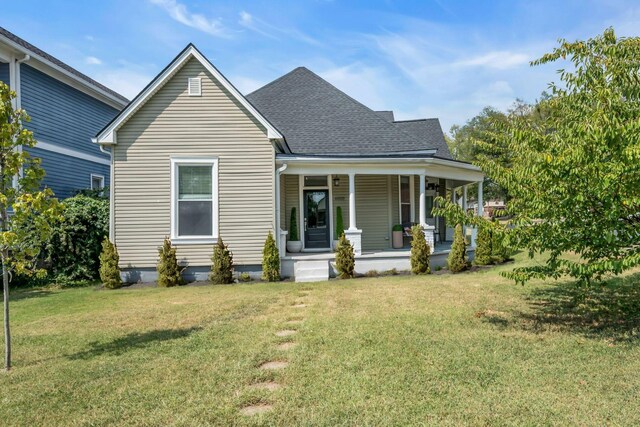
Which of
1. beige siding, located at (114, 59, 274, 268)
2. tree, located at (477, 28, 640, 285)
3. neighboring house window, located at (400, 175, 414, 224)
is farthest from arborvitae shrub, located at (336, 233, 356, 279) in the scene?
tree, located at (477, 28, 640, 285)

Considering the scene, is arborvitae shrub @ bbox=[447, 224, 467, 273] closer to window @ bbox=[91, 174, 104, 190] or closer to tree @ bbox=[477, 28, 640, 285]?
tree @ bbox=[477, 28, 640, 285]

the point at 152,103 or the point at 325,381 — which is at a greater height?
the point at 152,103

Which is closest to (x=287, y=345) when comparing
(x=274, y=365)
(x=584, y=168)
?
(x=274, y=365)

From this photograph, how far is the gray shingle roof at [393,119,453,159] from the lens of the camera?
51.5 feet

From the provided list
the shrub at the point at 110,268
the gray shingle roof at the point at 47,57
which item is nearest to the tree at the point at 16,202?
the shrub at the point at 110,268

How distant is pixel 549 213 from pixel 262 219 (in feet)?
23.9

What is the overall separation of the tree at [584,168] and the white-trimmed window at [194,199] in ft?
23.6

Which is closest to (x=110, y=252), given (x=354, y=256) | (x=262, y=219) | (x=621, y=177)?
(x=262, y=219)

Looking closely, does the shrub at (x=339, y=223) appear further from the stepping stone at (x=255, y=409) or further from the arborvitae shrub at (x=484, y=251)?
the stepping stone at (x=255, y=409)

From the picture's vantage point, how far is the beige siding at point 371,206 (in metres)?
13.5

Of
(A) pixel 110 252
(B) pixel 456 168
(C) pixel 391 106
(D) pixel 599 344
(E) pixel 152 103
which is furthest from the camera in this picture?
(C) pixel 391 106

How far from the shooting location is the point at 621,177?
428cm

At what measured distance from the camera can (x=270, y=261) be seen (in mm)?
10188

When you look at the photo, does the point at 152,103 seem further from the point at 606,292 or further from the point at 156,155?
the point at 606,292
